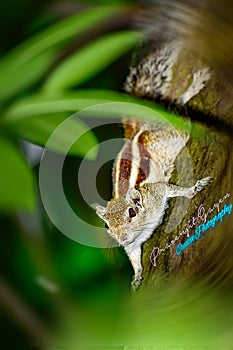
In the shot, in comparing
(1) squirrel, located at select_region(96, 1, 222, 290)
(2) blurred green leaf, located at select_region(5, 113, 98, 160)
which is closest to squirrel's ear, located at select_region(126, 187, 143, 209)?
(1) squirrel, located at select_region(96, 1, 222, 290)

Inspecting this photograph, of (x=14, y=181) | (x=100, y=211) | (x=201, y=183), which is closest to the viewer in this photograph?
(x=14, y=181)

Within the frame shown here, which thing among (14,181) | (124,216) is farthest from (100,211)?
(14,181)

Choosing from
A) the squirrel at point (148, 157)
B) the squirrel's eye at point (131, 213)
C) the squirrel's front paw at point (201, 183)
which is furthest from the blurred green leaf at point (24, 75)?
the squirrel's front paw at point (201, 183)

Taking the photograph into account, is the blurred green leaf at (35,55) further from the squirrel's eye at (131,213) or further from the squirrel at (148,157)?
the squirrel's eye at (131,213)

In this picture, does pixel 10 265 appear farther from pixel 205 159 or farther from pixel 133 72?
pixel 205 159

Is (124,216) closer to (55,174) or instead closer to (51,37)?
(55,174)

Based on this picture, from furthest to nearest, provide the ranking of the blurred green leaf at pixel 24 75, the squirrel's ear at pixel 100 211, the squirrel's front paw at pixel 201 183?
the squirrel's front paw at pixel 201 183
the squirrel's ear at pixel 100 211
the blurred green leaf at pixel 24 75
